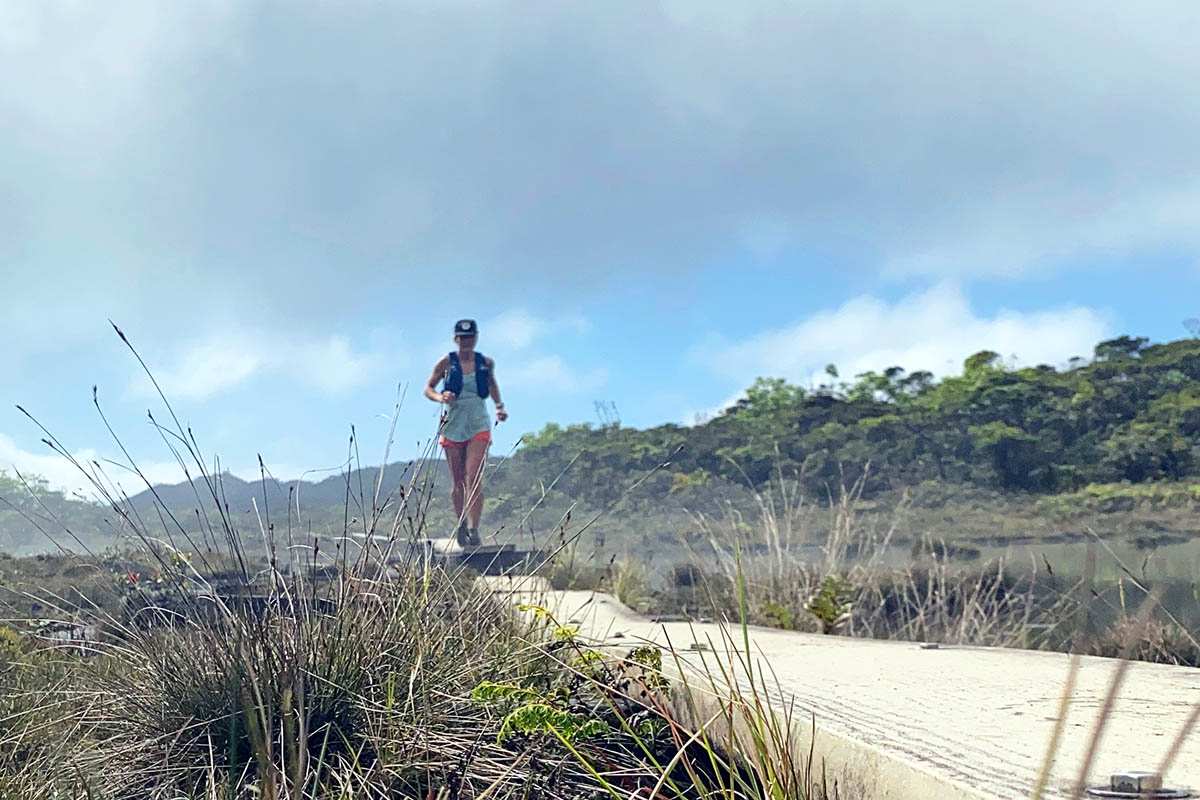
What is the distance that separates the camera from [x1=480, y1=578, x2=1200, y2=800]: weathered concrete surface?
1847mm

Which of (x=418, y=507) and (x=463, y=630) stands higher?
(x=418, y=507)

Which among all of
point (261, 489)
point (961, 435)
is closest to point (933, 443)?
point (961, 435)

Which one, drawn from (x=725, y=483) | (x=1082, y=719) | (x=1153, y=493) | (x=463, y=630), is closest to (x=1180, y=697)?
(x=1082, y=719)

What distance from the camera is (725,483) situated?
20.2 metres

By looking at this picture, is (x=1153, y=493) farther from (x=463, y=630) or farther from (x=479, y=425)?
(x=463, y=630)

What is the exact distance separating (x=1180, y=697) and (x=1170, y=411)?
1897 centimetres

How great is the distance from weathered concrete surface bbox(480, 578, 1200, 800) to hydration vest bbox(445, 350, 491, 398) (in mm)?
5661

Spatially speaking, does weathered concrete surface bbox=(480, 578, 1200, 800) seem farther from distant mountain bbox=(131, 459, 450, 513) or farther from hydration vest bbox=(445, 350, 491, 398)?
hydration vest bbox=(445, 350, 491, 398)

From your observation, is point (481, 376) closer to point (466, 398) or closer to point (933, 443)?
point (466, 398)

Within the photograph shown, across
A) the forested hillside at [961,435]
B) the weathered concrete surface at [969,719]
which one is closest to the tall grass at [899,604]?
the weathered concrete surface at [969,719]

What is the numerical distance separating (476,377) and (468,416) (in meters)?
0.38

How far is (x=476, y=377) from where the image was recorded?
9320mm

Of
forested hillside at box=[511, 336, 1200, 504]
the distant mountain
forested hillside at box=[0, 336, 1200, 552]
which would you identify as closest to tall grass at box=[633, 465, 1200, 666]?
the distant mountain

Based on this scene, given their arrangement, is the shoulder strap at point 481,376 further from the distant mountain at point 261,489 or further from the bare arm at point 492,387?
the distant mountain at point 261,489
